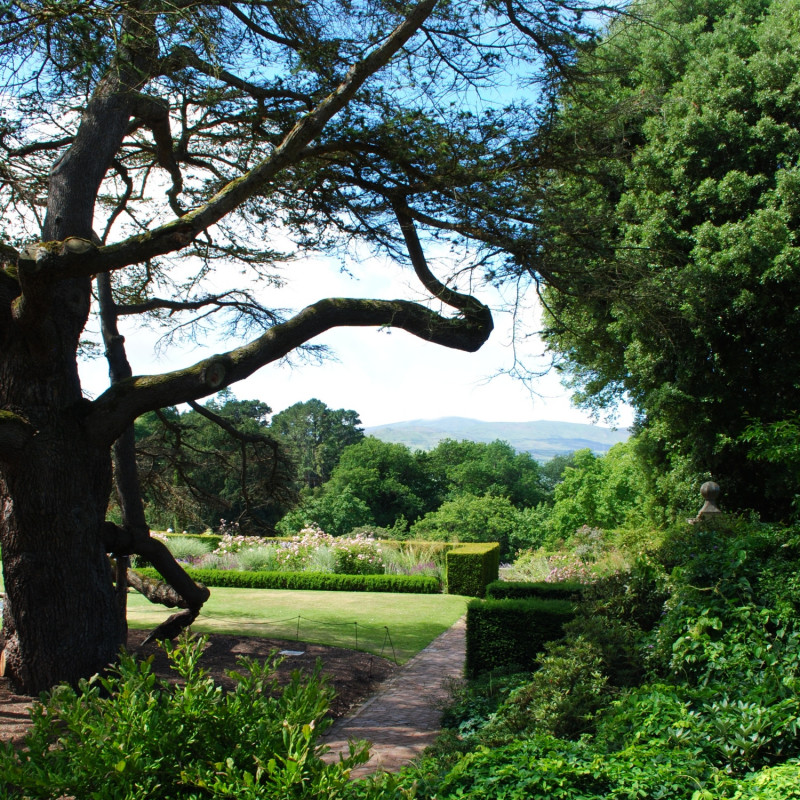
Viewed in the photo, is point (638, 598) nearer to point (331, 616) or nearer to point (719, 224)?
point (331, 616)

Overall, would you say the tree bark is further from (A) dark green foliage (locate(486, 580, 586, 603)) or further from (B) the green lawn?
(A) dark green foliage (locate(486, 580, 586, 603))

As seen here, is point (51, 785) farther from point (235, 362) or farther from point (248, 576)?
point (248, 576)

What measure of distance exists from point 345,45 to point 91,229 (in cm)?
293

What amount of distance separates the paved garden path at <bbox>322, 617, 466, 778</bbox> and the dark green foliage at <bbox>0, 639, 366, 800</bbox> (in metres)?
1.57

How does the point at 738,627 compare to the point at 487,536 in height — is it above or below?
above

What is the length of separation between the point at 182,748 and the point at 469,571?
1092 cm

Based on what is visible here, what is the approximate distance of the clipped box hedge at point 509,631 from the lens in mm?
6684

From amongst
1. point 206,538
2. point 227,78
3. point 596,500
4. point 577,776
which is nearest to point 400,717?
point 577,776

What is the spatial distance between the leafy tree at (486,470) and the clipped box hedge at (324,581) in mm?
18462

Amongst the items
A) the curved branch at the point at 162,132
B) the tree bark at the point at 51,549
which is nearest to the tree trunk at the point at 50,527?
the tree bark at the point at 51,549

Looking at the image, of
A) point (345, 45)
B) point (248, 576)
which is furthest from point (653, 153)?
point (248, 576)

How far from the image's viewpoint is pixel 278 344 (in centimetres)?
564

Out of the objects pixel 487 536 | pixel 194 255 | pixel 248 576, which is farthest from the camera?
pixel 487 536

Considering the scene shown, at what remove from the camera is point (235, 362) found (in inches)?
217
